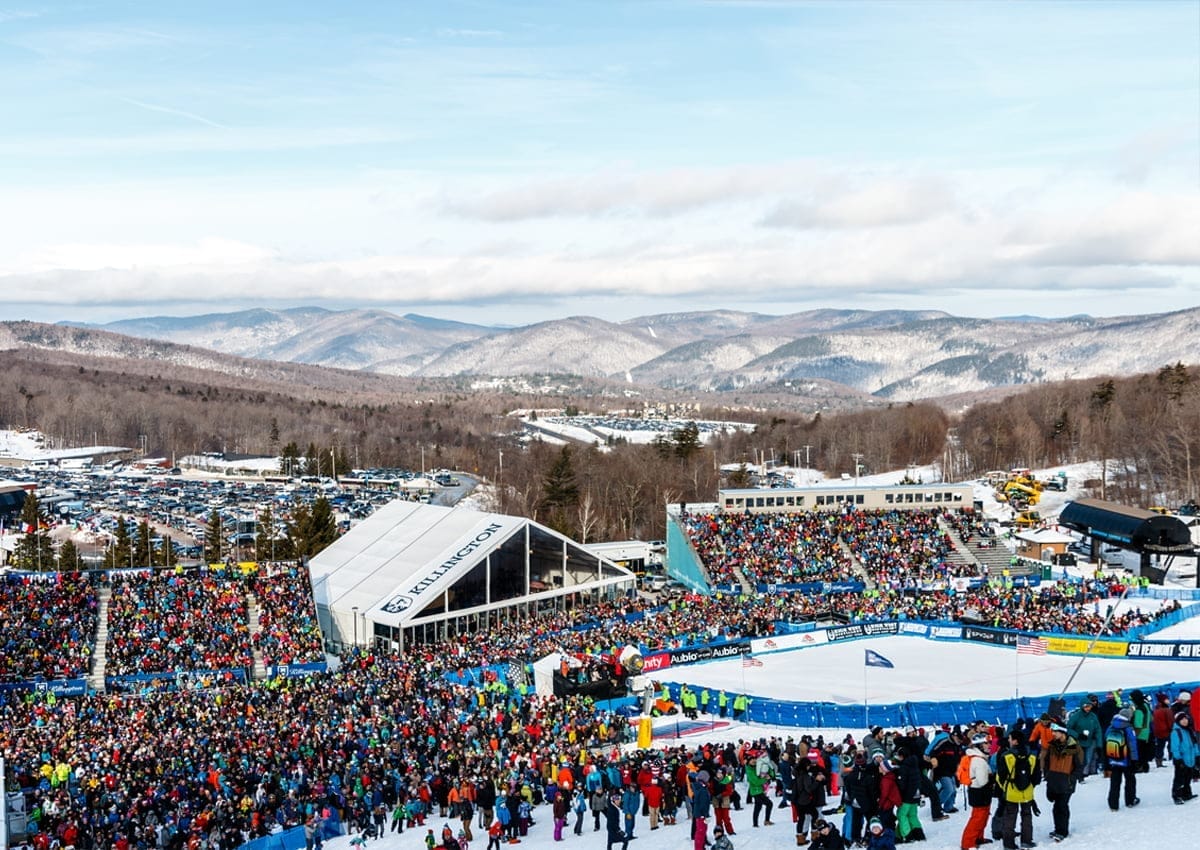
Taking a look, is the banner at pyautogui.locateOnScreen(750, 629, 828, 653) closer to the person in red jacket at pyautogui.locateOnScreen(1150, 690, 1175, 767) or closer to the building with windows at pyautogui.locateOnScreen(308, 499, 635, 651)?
the building with windows at pyautogui.locateOnScreen(308, 499, 635, 651)

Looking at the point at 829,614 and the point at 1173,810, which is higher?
the point at 1173,810

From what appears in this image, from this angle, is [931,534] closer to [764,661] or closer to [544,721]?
[764,661]

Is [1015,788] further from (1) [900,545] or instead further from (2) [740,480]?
(2) [740,480]

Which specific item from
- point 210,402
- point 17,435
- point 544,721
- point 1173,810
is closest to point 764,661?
point 544,721

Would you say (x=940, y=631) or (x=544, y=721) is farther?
(x=940, y=631)

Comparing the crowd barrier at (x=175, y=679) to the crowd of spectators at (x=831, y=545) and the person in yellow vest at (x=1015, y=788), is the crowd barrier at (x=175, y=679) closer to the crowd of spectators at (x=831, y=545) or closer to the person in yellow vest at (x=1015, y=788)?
the crowd of spectators at (x=831, y=545)

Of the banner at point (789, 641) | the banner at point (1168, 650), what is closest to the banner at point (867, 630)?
the banner at point (789, 641)
